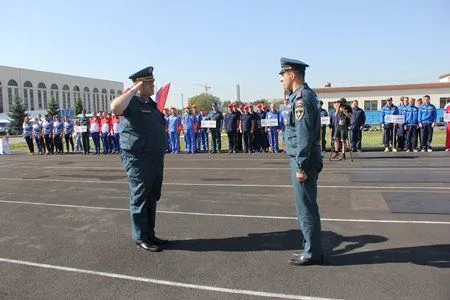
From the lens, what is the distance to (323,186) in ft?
32.1

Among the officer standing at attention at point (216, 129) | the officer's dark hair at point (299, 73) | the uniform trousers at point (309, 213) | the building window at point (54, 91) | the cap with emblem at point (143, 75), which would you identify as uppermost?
the building window at point (54, 91)

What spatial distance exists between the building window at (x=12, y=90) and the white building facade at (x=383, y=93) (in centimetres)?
6325

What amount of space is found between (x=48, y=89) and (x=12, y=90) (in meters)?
11.4

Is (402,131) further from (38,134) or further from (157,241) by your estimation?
(38,134)

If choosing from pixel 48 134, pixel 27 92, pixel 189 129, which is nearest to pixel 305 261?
pixel 189 129

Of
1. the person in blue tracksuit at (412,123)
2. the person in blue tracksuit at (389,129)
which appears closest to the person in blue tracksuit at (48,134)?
the person in blue tracksuit at (389,129)

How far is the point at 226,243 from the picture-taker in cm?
592

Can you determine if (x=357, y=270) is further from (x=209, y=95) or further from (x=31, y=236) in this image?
(x=209, y=95)

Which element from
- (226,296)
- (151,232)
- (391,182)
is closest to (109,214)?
(151,232)

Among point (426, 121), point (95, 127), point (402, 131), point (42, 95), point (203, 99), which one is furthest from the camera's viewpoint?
point (203, 99)

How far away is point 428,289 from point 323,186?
18.4 feet

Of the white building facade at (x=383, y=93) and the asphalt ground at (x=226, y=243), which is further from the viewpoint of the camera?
the white building facade at (x=383, y=93)

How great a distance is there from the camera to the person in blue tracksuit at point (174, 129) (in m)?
20.6

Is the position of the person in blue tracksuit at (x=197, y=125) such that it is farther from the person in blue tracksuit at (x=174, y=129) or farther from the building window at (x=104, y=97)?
the building window at (x=104, y=97)
